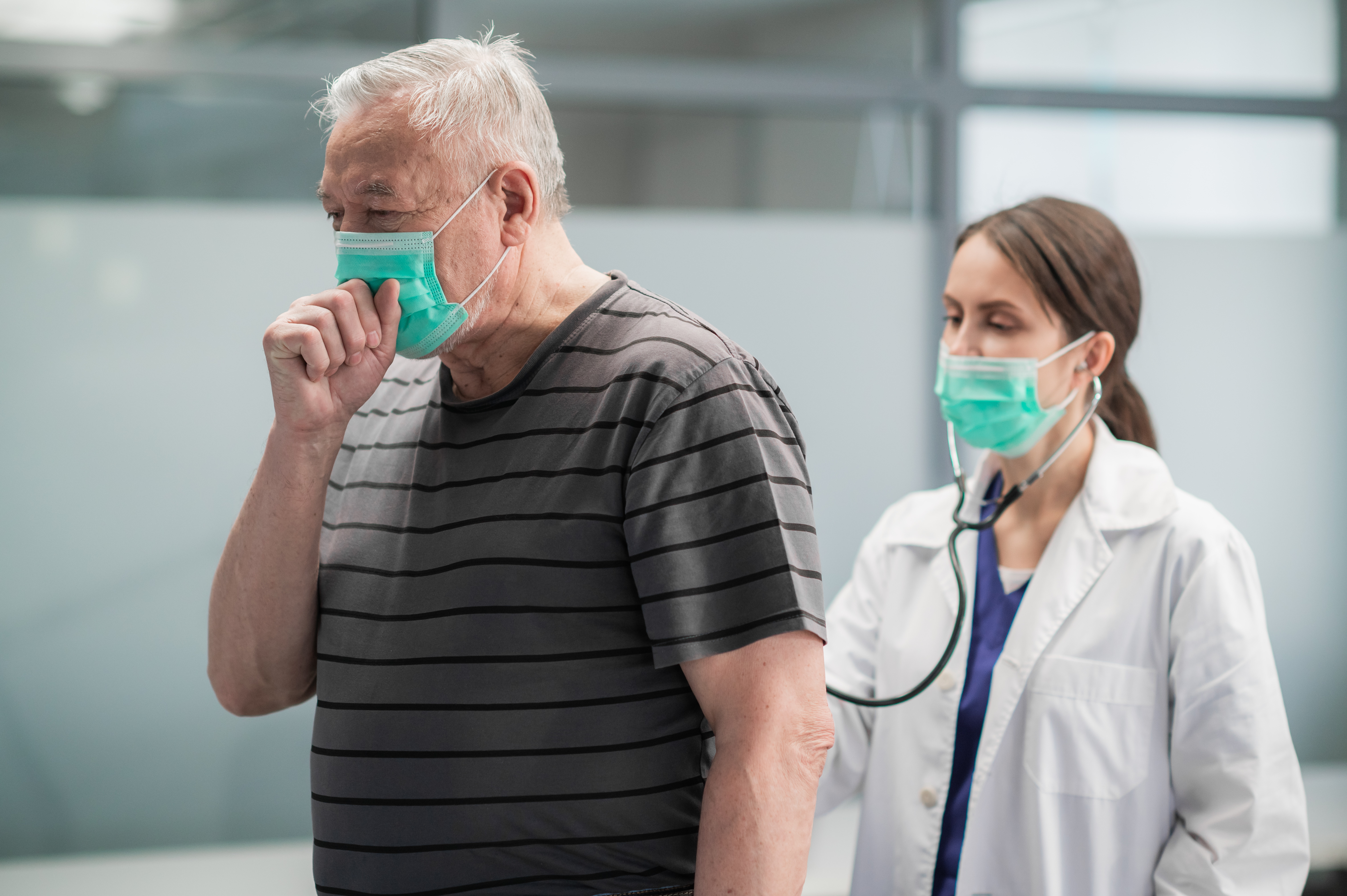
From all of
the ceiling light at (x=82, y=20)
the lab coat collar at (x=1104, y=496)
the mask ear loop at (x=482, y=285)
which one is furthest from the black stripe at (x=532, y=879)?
the ceiling light at (x=82, y=20)

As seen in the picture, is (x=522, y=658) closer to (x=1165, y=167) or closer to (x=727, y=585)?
(x=727, y=585)

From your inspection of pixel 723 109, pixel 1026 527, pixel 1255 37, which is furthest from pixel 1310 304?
pixel 1026 527

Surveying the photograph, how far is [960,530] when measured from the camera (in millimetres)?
1567

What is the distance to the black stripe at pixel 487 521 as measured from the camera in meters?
0.95

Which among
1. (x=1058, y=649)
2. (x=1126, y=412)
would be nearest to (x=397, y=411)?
(x=1058, y=649)

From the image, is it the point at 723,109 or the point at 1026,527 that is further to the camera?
the point at 723,109

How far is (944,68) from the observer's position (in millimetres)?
2859

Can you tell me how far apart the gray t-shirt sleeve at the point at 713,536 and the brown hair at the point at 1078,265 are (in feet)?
2.81

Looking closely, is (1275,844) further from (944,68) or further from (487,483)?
(944,68)

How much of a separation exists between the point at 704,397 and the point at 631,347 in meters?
0.10

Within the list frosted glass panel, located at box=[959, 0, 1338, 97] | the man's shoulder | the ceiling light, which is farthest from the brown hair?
the ceiling light

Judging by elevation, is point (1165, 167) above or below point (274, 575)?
above

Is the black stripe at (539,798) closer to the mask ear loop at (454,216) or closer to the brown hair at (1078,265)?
the mask ear loop at (454,216)

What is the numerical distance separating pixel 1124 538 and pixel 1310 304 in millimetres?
2018
